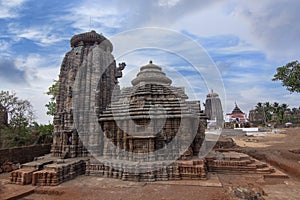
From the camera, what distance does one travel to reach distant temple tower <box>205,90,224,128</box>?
170ft

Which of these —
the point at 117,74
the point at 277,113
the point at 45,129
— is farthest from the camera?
the point at 277,113

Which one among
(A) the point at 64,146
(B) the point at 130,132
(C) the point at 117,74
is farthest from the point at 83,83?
(B) the point at 130,132

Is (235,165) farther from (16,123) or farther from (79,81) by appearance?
(16,123)

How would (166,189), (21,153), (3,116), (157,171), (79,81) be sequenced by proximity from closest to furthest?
(166,189)
(157,171)
(79,81)
(21,153)
(3,116)

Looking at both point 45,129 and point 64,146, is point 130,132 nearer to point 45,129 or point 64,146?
point 64,146

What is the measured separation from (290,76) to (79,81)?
16680 millimetres

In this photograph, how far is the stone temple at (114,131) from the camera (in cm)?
998

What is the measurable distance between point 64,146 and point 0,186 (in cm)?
425

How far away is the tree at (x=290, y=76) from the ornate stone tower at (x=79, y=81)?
547 inches

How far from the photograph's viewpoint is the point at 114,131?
41.8 feet

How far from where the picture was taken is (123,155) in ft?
38.8

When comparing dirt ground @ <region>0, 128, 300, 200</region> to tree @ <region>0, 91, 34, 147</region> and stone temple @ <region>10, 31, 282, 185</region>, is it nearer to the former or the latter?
stone temple @ <region>10, 31, 282, 185</region>

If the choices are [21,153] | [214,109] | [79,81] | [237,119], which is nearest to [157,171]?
[79,81]

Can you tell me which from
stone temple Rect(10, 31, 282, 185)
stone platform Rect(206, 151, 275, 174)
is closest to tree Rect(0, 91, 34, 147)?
stone temple Rect(10, 31, 282, 185)
